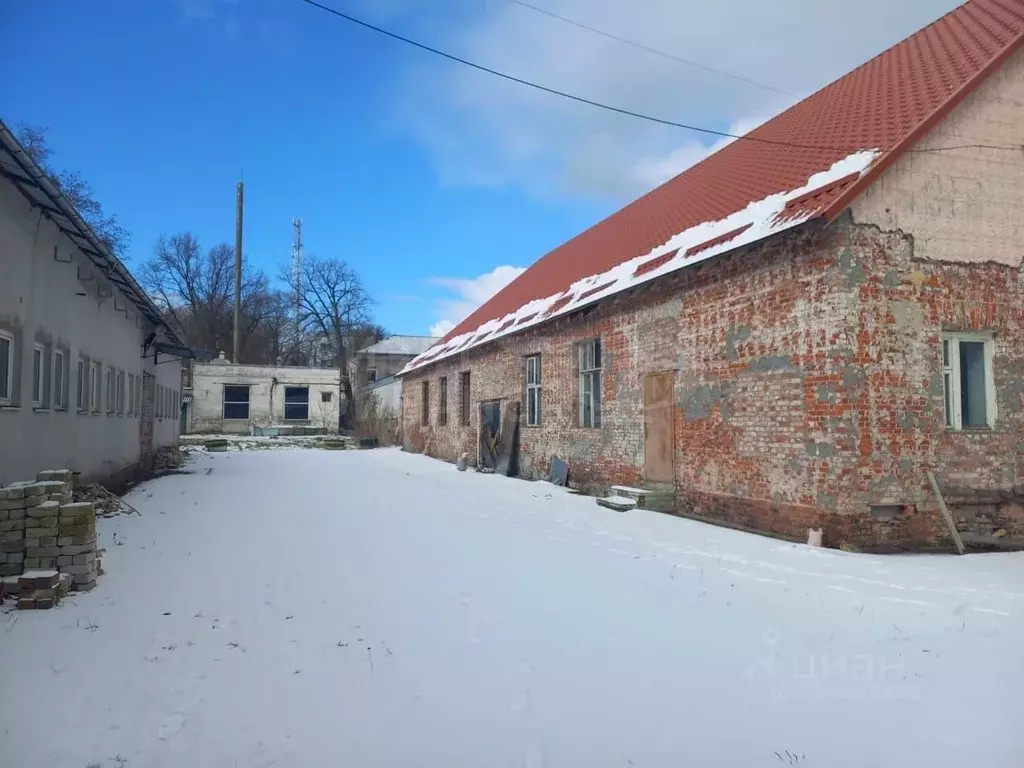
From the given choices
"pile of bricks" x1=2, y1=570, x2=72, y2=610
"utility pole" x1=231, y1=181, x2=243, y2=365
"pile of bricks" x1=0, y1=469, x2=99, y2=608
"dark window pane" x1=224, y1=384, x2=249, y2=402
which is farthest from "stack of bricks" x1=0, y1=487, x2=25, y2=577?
"utility pole" x1=231, y1=181, x2=243, y2=365

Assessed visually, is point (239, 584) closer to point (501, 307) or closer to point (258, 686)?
point (258, 686)

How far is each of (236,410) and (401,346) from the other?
22.0 metres

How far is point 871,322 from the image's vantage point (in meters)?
7.64

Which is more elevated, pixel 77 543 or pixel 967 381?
pixel 967 381

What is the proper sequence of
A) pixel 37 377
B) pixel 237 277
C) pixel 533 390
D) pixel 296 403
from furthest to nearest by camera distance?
pixel 237 277 → pixel 296 403 → pixel 533 390 → pixel 37 377

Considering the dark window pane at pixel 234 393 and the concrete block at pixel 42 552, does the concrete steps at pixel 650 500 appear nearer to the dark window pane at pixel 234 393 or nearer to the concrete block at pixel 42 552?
the concrete block at pixel 42 552

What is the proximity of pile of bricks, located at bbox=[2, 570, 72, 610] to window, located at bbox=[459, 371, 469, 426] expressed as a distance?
52.4 ft

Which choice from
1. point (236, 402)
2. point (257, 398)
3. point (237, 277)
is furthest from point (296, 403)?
point (237, 277)

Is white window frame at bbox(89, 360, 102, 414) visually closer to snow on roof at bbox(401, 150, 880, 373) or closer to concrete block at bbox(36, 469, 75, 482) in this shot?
concrete block at bbox(36, 469, 75, 482)

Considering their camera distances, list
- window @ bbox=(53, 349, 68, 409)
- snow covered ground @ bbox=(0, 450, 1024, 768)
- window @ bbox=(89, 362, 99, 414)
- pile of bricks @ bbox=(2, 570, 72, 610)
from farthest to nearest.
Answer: window @ bbox=(89, 362, 99, 414) < window @ bbox=(53, 349, 68, 409) < pile of bricks @ bbox=(2, 570, 72, 610) < snow covered ground @ bbox=(0, 450, 1024, 768)

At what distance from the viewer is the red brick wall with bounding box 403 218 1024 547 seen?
760 centimetres

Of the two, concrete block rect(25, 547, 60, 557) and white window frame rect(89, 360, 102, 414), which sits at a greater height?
white window frame rect(89, 360, 102, 414)

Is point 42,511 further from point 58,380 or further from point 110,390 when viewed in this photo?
point 110,390

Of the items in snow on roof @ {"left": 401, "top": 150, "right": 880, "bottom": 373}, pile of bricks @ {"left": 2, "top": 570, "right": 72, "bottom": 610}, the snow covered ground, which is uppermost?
snow on roof @ {"left": 401, "top": 150, "right": 880, "bottom": 373}
